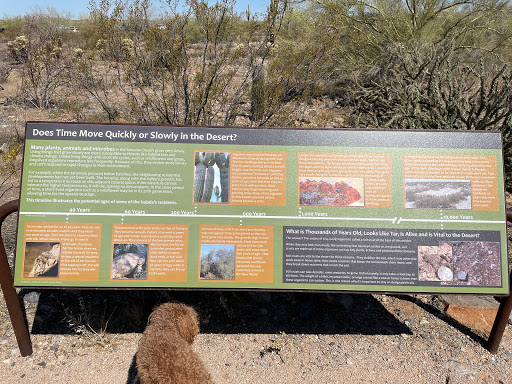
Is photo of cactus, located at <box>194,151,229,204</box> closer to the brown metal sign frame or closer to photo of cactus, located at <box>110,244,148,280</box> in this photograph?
photo of cactus, located at <box>110,244,148,280</box>

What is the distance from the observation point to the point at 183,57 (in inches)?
200

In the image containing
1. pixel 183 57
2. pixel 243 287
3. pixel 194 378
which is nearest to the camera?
pixel 194 378

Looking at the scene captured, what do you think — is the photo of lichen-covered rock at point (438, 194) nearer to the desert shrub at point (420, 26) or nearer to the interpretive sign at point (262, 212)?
the interpretive sign at point (262, 212)

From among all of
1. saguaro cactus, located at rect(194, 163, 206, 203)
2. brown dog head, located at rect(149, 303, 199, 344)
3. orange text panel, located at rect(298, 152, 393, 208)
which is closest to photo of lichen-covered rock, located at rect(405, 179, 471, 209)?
orange text panel, located at rect(298, 152, 393, 208)

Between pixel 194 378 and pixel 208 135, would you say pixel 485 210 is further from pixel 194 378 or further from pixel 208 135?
pixel 194 378

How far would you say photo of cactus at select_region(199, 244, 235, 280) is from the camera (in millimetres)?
2537

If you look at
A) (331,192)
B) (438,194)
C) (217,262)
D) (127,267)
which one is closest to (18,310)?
(127,267)

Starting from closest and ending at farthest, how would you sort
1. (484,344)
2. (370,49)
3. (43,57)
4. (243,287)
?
(243,287) → (484,344) → (43,57) → (370,49)

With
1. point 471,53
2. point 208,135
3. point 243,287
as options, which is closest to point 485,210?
point 243,287

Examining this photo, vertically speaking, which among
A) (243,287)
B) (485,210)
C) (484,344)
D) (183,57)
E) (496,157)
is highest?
(183,57)

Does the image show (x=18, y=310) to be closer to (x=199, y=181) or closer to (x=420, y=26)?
(x=199, y=181)

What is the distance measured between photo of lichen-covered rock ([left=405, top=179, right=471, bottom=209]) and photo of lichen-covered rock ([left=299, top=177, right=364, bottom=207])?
0.35m

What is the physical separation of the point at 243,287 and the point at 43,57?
30.0 feet

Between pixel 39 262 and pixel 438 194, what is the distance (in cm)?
281
